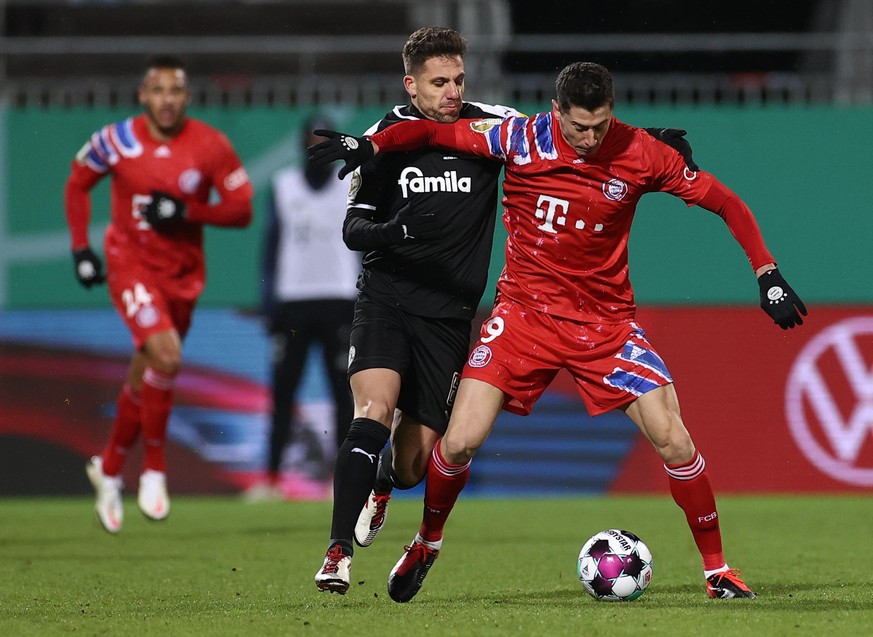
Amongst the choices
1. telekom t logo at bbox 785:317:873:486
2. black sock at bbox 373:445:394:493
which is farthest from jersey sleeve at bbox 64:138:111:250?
telekom t logo at bbox 785:317:873:486

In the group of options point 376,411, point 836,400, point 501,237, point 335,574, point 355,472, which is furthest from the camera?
point 501,237

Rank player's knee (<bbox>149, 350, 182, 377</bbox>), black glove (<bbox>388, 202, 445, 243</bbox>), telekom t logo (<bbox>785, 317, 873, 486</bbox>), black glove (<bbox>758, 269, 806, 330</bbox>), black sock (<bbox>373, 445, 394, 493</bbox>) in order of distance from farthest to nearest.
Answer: telekom t logo (<bbox>785, 317, 873, 486</bbox>)
player's knee (<bbox>149, 350, 182, 377</bbox>)
black sock (<bbox>373, 445, 394, 493</bbox>)
black glove (<bbox>388, 202, 445, 243</bbox>)
black glove (<bbox>758, 269, 806, 330</bbox>)

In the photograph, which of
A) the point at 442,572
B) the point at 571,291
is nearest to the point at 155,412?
the point at 442,572

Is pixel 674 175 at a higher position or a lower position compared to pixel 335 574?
higher

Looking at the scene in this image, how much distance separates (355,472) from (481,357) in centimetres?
76

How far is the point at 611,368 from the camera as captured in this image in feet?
20.4

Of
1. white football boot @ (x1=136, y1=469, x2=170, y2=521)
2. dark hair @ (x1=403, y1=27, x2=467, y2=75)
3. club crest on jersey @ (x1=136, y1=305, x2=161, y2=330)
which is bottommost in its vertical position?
white football boot @ (x1=136, y1=469, x2=170, y2=521)

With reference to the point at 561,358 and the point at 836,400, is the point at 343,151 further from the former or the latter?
the point at 836,400

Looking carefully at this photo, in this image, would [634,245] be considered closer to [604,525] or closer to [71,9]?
[604,525]

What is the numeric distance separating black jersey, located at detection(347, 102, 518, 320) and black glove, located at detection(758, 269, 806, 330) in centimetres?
140

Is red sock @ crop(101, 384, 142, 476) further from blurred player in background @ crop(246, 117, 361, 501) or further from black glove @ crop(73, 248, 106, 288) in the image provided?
blurred player in background @ crop(246, 117, 361, 501)

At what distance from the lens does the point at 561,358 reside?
6.32 m

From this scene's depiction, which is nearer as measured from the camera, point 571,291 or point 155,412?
point 571,291

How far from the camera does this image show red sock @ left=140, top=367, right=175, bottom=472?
942cm
